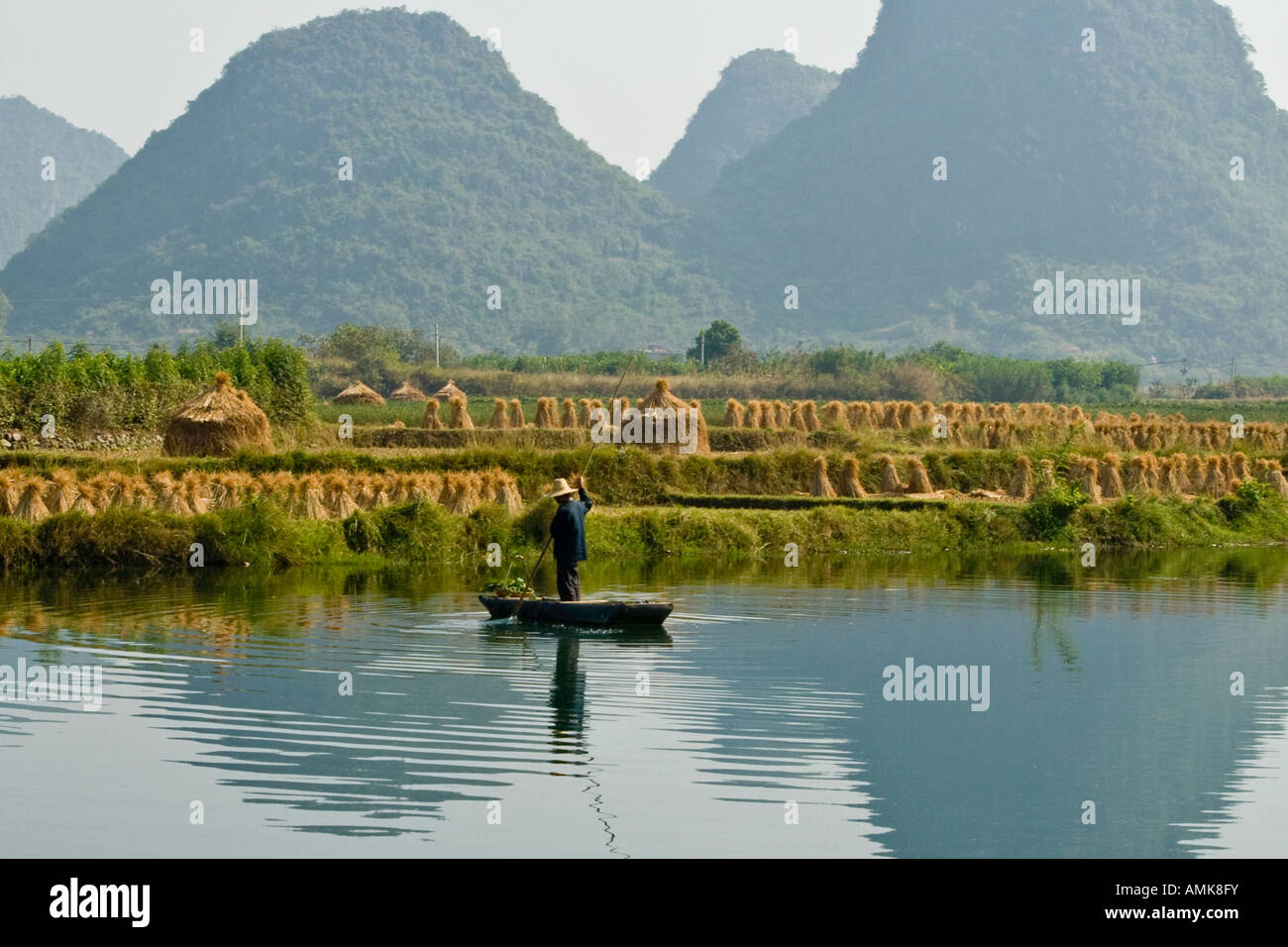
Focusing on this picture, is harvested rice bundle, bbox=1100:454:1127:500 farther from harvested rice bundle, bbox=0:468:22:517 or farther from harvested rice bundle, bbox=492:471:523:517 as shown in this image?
harvested rice bundle, bbox=0:468:22:517

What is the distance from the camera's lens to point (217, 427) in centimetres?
3281

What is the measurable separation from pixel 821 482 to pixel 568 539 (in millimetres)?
13522

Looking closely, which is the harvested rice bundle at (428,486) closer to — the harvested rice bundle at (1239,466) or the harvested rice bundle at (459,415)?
the harvested rice bundle at (459,415)

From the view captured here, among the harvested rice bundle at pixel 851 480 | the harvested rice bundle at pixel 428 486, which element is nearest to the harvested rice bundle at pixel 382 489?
the harvested rice bundle at pixel 428 486

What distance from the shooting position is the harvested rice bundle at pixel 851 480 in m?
31.9

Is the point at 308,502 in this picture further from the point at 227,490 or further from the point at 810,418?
the point at 810,418

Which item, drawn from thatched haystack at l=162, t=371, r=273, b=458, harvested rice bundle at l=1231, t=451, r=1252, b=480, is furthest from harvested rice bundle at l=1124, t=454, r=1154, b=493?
thatched haystack at l=162, t=371, r=273, b=458

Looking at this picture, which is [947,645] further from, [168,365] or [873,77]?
[873,77]

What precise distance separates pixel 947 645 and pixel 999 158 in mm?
152489

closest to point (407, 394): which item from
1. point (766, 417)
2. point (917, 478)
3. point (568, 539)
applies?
point (766, 417)

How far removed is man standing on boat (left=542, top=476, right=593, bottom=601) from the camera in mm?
18609

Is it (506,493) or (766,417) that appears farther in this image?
(766,417)

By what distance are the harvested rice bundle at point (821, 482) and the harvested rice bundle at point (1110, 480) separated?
5.02 meters
